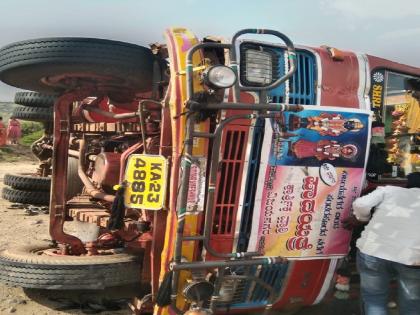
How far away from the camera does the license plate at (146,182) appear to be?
11.0 feet

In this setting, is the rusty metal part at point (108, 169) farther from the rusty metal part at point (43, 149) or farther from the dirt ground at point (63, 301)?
the rusty metal part at point (43, 149)

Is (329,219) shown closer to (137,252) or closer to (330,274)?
(330,274)

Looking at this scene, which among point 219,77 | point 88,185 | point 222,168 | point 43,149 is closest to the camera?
point 219,77

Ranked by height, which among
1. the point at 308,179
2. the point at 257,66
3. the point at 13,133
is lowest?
the point at 13,133

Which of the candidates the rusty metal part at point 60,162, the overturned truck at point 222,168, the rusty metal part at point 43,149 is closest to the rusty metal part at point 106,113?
the overturned truck at point 222,168

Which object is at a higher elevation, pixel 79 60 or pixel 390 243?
pixel 79 60

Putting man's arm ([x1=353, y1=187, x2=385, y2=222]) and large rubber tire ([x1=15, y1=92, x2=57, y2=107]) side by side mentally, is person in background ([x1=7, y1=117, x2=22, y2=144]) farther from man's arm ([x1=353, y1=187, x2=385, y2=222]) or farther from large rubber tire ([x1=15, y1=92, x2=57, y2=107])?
man's arm ([x1=353, y1=187, x2=385, y2=222])

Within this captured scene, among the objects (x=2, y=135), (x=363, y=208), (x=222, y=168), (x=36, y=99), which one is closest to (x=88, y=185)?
(x=222, y=168)

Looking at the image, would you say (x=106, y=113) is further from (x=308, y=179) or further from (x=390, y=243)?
(x=390, y=243)

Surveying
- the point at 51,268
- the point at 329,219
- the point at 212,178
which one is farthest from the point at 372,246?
the point at 51,268

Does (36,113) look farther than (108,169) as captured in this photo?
Yes

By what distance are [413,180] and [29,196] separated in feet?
20.3

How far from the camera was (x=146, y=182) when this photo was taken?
3420 millimetres

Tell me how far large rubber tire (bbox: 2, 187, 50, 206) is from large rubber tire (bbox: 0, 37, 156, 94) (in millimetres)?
4122
